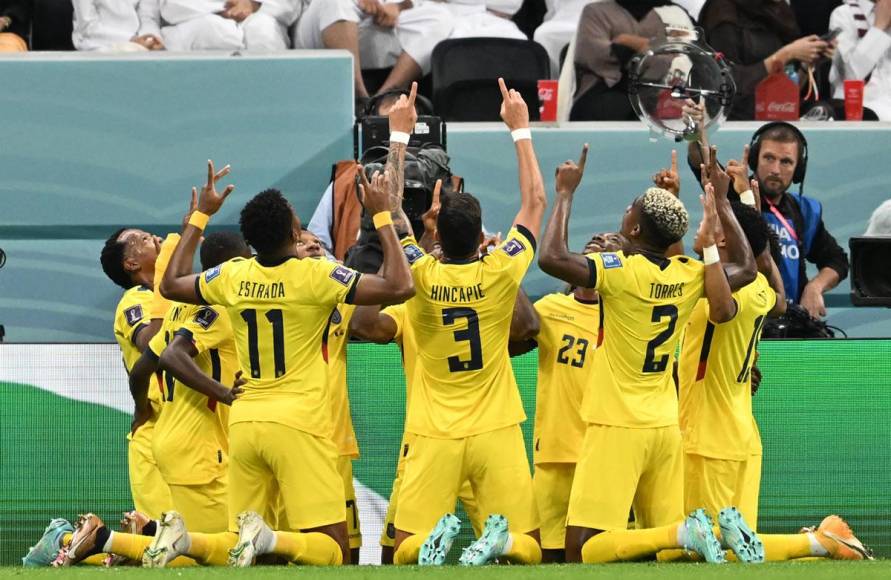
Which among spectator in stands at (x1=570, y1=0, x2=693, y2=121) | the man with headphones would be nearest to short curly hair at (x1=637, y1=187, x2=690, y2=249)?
the man with headphones

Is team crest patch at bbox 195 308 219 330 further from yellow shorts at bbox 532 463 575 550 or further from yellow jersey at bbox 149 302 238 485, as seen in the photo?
yellow shorts at bbox 532 463 575 550

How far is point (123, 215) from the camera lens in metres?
10.8

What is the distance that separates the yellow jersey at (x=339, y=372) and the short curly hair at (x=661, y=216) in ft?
4.74

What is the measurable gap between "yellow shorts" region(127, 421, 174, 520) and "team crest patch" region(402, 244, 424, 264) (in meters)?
1.85

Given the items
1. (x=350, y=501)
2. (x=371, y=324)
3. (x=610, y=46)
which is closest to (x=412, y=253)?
(x=371, y=324)

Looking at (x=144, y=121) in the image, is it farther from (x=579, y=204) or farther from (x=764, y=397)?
(x=764, y=397)

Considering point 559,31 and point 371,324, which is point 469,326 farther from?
point 559,31

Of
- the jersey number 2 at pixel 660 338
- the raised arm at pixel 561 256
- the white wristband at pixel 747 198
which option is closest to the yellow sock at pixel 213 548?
the raised arm at pixel 561 256

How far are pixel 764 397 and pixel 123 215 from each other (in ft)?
15.1

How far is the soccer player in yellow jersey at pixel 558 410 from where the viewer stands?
7.54m

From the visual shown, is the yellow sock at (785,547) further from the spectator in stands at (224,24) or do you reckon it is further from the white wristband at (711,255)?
the spectator in stands at (224,24)

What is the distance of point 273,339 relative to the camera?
6.82m

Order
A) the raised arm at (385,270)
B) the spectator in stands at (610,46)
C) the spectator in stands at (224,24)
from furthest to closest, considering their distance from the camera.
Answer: the spectator in stands at (224,24), the spectator in stands at (610,46), the raised arm at (385,270)

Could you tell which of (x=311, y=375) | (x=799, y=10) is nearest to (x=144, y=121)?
(x=311, y=375)
